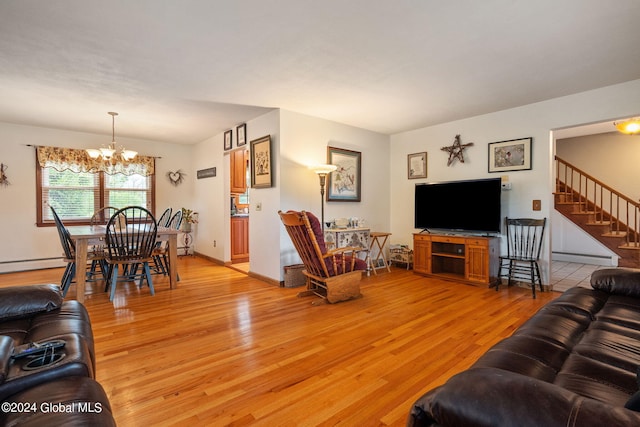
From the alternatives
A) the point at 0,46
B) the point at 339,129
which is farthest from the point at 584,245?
the point at 0,46

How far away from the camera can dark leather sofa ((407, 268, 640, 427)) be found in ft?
2.28

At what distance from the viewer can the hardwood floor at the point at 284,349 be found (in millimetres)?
1703

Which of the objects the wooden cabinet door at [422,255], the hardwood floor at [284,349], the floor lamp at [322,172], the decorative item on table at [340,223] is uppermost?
the floor lamp at [322,172]

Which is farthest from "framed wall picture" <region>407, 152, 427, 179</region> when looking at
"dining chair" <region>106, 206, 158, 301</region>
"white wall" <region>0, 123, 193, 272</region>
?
"white wall" <region>0, 123, 193, 272</region>

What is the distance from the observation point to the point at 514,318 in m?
3.04

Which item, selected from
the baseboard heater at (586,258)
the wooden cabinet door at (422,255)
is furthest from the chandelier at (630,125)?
the wooden cabinet door at (422,255)

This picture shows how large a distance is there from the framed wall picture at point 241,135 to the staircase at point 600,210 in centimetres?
579

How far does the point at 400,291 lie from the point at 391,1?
3.11 metres

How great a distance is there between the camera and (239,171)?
244 inches

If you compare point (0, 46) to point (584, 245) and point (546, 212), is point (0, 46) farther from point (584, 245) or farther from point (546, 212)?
point (584, 245)

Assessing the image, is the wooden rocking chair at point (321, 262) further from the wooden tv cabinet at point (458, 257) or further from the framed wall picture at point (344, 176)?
the wooden tv cabinet at point (458, 257)

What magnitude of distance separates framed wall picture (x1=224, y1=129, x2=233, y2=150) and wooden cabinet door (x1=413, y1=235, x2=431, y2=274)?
3480 mm

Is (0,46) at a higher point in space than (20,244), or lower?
higher

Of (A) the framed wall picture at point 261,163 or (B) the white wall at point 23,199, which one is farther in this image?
(B) the white wall at point 23,199
